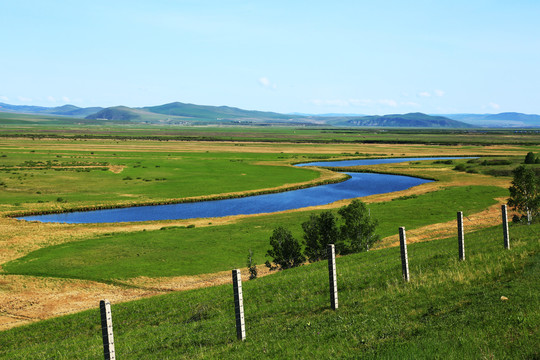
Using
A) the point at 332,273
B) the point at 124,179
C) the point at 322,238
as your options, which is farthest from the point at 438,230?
the point at 124,179

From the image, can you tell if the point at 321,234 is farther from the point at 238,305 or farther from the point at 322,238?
the point at 238,305

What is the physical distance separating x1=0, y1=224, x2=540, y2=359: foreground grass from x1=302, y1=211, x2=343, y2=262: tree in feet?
50.9

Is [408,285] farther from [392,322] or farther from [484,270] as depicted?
[392,322]

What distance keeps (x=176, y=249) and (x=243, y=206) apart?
29.5m

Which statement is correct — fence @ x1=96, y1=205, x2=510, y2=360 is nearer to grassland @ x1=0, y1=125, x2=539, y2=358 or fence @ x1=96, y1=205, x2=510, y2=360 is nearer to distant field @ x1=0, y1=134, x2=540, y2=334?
grassland @ x1=0, y1=125, x2=539, y2=358

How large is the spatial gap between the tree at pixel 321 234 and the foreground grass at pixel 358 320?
15.5 m

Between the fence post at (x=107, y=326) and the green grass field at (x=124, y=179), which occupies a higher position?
the fence post at (x=107, y=326)

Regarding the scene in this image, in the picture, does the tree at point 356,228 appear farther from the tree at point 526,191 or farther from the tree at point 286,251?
the tree at point 526,191

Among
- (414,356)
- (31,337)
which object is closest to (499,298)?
(414,356)

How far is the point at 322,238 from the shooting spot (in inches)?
1507

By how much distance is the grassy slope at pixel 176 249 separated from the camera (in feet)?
128

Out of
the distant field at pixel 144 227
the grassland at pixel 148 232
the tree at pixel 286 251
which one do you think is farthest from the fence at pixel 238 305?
the distant field at pixel 144 227

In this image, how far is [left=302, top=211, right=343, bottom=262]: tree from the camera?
37.1 metres

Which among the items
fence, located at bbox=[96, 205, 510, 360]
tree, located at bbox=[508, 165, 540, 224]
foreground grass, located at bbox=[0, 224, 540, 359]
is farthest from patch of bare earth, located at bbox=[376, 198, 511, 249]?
fence, located at bbox=[96, 205, 510, 360]
